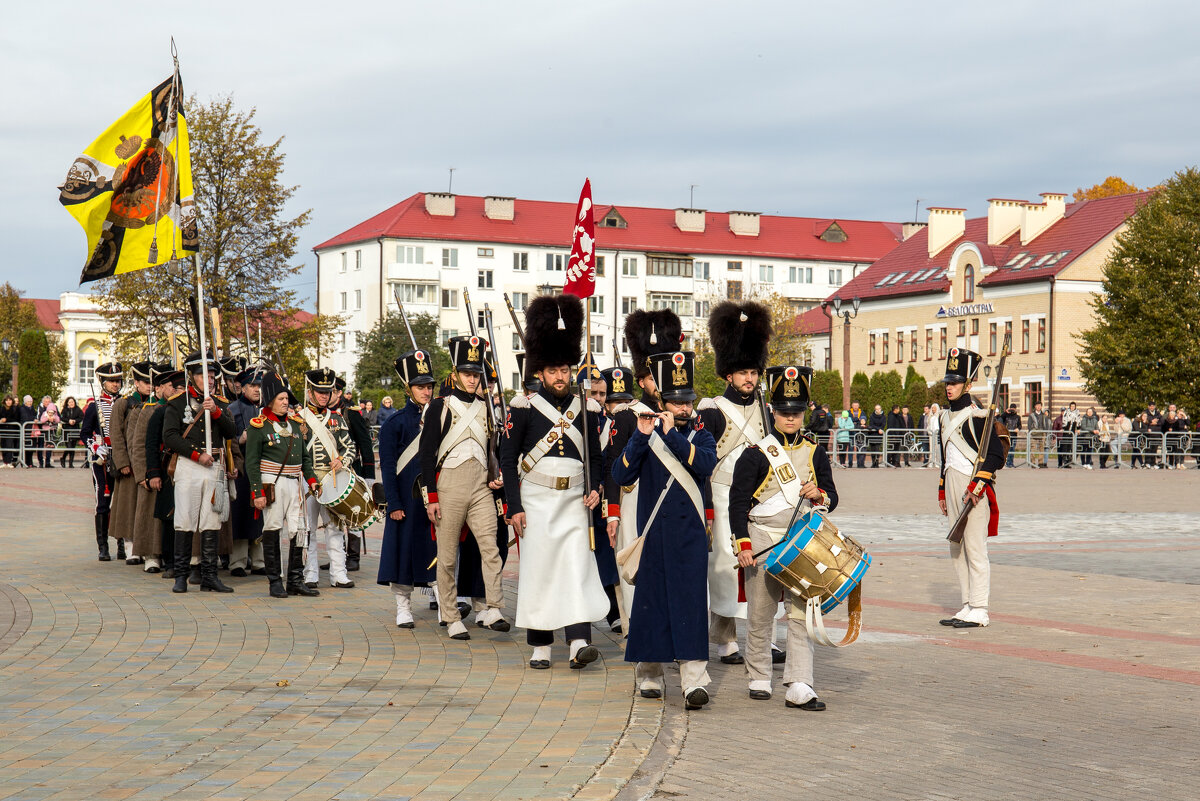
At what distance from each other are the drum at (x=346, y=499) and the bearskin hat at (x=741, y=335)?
15.9 feet

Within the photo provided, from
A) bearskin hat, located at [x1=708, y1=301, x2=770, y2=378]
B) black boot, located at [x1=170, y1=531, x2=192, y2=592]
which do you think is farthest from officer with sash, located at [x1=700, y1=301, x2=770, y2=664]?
black boot, located at [x1=170, y1=531, x2=192, y2=592]

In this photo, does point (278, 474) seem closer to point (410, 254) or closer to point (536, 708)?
point (536, 708)

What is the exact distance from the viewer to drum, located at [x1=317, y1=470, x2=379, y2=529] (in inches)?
516

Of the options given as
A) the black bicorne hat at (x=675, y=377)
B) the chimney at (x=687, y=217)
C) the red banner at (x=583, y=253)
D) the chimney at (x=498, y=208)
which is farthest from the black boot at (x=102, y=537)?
the chimney at (x=687, y=217)

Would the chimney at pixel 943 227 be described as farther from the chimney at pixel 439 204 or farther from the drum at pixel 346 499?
the drum at pixel 346 499

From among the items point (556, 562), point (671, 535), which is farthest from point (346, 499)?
point (671, 535)

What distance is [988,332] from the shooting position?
255 ft

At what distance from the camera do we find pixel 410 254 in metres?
103

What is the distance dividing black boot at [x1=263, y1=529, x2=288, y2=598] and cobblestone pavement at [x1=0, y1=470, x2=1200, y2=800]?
0.70 ft

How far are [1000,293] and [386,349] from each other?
33.6m

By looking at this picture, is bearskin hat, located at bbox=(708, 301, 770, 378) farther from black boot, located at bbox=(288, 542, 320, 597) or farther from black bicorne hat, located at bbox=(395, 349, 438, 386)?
black boot, located at bbox=(288, 542, 320, 597)

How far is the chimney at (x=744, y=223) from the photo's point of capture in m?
114

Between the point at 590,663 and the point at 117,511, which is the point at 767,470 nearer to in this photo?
the point at 590,663

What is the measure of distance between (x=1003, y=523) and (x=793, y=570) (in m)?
14.2
